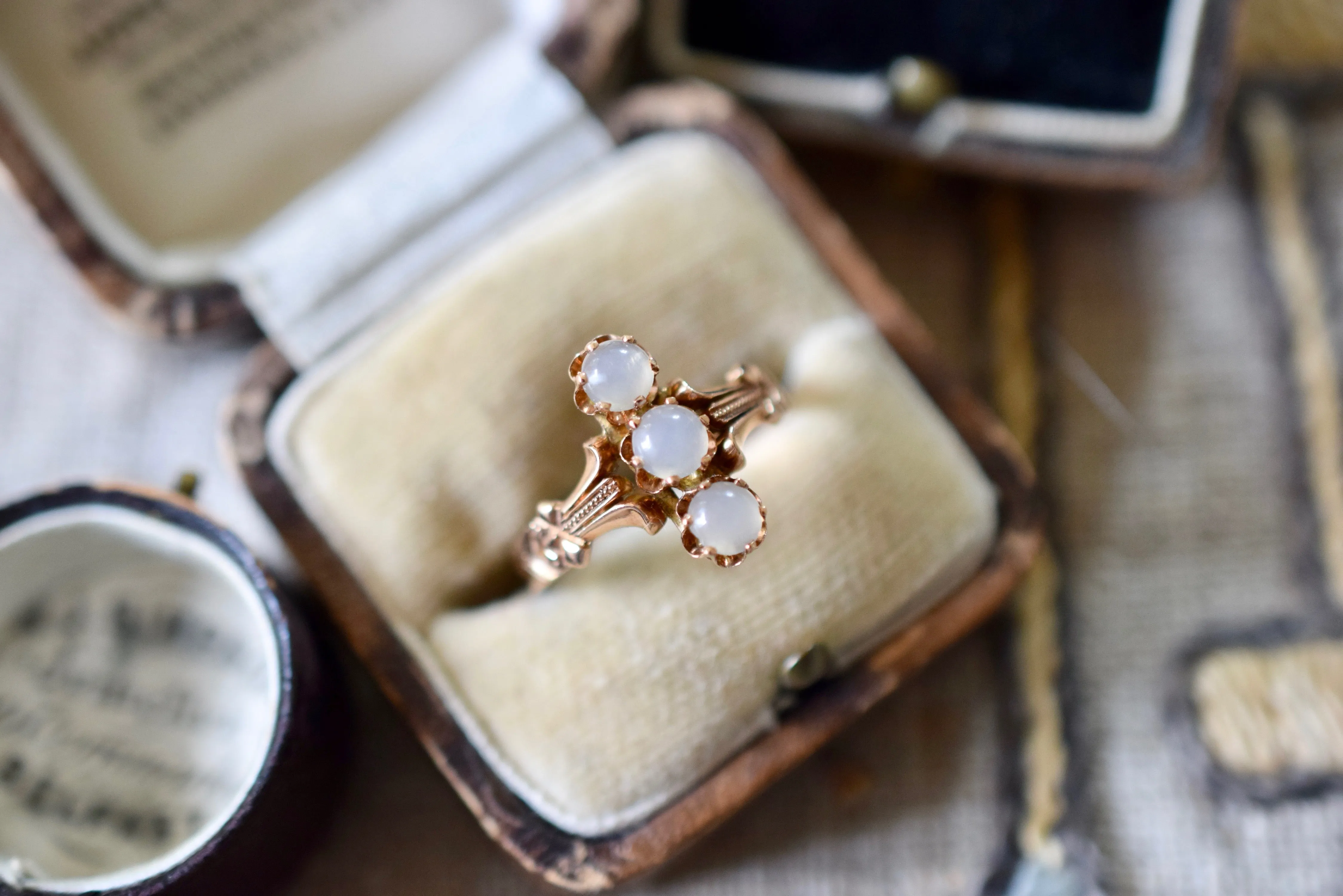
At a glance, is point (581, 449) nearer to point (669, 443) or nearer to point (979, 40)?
Answer: point (669, 443)

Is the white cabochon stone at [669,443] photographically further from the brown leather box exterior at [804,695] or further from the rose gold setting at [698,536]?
the brown leather box exterior at [804,695]

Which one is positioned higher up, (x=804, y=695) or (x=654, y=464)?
(x=654, y=464)

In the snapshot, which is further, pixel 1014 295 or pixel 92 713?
pixel 1014 295

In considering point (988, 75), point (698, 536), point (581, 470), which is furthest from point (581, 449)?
point (988, 75)

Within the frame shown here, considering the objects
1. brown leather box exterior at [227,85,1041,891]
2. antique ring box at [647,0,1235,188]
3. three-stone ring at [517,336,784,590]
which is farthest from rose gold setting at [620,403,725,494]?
antique ring box at [647,0,1235,188]

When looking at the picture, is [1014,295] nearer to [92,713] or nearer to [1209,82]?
[1209,82]

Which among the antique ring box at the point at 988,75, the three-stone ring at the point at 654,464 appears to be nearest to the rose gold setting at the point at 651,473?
the three-stone ring at the point at 654,464

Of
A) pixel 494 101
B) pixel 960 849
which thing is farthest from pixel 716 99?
pixel 960 849
